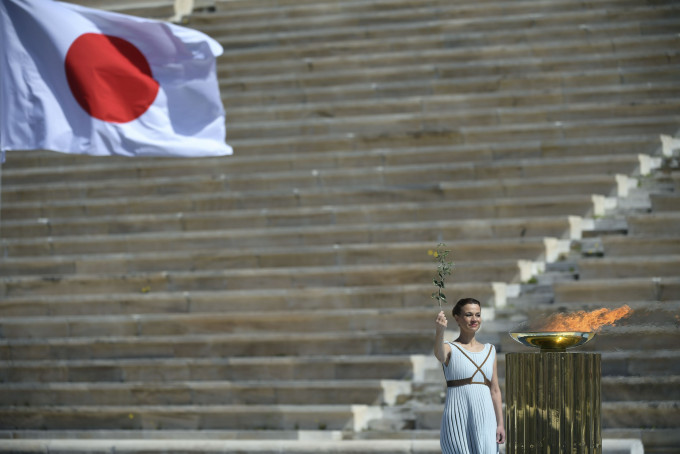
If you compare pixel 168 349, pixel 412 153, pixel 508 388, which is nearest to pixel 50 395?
pixel 168 349

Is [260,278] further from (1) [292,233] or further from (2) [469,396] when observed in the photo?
(2) [469,396]

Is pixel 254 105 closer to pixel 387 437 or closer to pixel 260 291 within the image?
pixel 260 291

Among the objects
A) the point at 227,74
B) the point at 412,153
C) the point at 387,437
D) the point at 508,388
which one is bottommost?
the point at 387,437

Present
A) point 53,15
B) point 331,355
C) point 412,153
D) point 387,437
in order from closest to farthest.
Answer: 1. point 53,15
2. point 387,437
3. point 331,355
4. point 412,153

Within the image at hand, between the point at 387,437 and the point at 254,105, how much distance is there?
20.8 feet

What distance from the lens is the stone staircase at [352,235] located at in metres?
11.7

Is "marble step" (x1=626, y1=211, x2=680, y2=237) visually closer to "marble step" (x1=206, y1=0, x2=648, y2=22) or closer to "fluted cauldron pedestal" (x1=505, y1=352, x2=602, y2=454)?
"marble step" (x1=206, y1=0, x2=648, y2=22)

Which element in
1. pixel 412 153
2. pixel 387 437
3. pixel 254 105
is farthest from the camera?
pixel 254 105

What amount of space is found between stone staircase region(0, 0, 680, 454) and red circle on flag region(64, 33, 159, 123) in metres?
2.77

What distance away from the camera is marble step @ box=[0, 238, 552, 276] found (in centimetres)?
1284

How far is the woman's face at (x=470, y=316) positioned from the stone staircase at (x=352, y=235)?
2461 mm

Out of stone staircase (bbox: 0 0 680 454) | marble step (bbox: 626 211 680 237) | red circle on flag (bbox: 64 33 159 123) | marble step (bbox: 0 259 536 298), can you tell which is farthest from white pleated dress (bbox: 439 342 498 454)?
marble step (bbox: 626 211 680 237)

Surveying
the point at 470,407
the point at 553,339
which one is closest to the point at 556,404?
the point at 553,339

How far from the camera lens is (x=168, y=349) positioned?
12.6 metres
